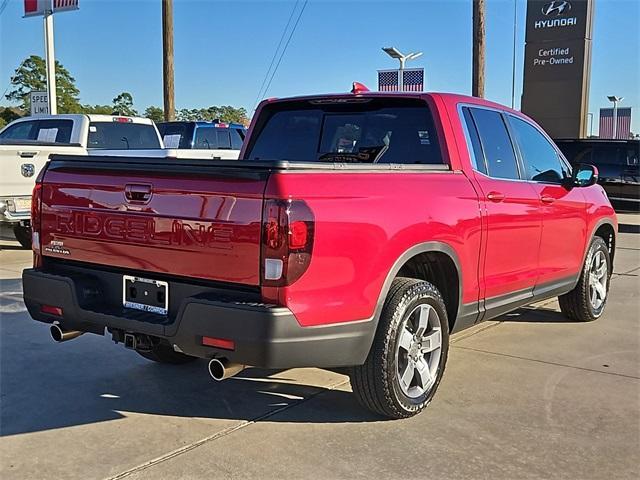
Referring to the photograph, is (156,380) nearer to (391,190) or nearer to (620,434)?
(391,190)

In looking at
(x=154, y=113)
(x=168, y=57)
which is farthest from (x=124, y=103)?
(x=168, y=57)

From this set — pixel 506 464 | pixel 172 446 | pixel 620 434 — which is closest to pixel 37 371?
pixel 172 446

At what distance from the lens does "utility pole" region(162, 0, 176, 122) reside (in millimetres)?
21312

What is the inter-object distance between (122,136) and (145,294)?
8.55 m

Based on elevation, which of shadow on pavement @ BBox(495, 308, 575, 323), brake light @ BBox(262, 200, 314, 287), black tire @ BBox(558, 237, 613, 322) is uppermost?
brake light @ BBox(262, 200, 314, 287)

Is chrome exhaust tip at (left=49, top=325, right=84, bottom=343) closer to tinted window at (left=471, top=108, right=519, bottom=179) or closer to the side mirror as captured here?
tinted window at (left=471, top=108, right=519, bottom=179)

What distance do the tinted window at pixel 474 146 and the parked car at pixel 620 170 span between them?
36.3 ft

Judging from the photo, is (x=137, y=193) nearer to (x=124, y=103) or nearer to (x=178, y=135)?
(x=178, y=135)

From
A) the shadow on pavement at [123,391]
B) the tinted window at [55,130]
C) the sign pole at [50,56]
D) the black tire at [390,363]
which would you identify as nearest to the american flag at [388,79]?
Answer: the sign pole at [50,56]

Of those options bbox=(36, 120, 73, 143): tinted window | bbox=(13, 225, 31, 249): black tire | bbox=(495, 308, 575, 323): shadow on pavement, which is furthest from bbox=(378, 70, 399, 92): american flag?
bbox=(495, 308, 575, 323): shadow on pavement

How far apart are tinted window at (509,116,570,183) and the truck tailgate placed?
283 cm

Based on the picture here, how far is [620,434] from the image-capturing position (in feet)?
12.8

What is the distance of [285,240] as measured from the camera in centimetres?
324

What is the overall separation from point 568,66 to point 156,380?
23.8m
